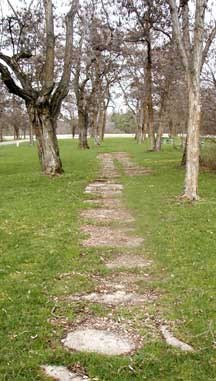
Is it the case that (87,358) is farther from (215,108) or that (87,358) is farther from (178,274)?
(215,108)

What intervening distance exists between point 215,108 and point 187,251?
582 inches

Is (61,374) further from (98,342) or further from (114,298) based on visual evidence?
(114,298)

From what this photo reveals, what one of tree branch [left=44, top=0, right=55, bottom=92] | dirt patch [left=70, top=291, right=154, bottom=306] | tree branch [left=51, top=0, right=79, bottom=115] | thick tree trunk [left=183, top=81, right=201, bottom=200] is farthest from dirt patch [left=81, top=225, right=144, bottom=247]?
tree branch [left=44, top=0, right=55, bottom=92]

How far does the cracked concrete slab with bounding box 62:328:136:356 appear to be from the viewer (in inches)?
147

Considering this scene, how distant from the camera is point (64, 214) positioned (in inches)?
372

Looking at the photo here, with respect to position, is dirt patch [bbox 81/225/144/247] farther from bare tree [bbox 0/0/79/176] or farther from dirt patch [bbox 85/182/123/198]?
bare tree [bbox 0/0/79/176]

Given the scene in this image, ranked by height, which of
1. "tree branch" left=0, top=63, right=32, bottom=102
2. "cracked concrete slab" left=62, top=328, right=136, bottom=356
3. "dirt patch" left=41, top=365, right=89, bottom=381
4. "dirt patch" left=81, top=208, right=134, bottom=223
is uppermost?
"tree branch" left=0, top=63, right=32, bottom=102

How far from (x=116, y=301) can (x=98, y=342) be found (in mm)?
918

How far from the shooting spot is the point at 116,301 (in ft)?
15.7

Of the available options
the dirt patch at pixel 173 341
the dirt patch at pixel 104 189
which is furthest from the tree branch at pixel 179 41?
the dirt patch at pixel 173 341

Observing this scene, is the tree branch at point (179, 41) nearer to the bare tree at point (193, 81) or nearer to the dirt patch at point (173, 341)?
the bare tree at point (193, 81)

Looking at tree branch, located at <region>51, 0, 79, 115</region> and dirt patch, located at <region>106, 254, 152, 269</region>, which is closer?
dirt patch, located at <region>106, 254, 152, 269</region>

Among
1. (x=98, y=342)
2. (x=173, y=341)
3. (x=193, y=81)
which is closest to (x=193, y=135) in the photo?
(x=193, y=81)

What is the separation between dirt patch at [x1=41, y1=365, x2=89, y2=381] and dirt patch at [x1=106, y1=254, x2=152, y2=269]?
8.01ft
